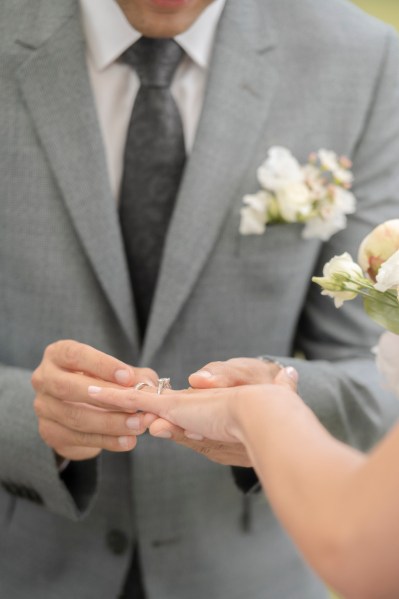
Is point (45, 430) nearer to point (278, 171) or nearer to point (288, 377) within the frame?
point (288, 377)

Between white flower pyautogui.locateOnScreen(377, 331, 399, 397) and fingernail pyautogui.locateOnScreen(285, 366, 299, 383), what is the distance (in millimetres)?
122

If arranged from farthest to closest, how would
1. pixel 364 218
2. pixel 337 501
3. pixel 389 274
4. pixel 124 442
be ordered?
pixel 364 218 < pixel 124 442 < pixel 389 274 < pixel 337 501

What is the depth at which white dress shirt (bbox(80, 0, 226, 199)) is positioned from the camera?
3.48 feet

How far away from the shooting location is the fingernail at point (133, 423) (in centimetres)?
80

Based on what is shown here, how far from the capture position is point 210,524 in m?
1.12

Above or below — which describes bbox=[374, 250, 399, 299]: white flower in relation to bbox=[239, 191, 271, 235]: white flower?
above

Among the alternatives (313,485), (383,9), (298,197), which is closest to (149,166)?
(298,197)

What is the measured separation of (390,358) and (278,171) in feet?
1.49

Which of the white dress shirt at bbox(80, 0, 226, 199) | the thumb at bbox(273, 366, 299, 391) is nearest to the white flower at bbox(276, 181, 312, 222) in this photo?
the white dress shirt at bbox(80, 0, 226, 199)

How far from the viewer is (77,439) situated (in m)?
0.90

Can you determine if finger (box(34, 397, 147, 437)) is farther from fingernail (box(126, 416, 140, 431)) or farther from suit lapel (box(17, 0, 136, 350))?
suit lapel (box(17, 0, 136, 350))

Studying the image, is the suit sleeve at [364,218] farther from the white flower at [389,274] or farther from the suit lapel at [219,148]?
the white flower at [389,274]

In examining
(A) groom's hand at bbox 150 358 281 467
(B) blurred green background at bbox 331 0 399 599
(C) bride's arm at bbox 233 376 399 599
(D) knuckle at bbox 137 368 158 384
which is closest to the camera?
(C) bride's arm at bbox 233 376 399 599

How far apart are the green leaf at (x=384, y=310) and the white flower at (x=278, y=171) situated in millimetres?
432
